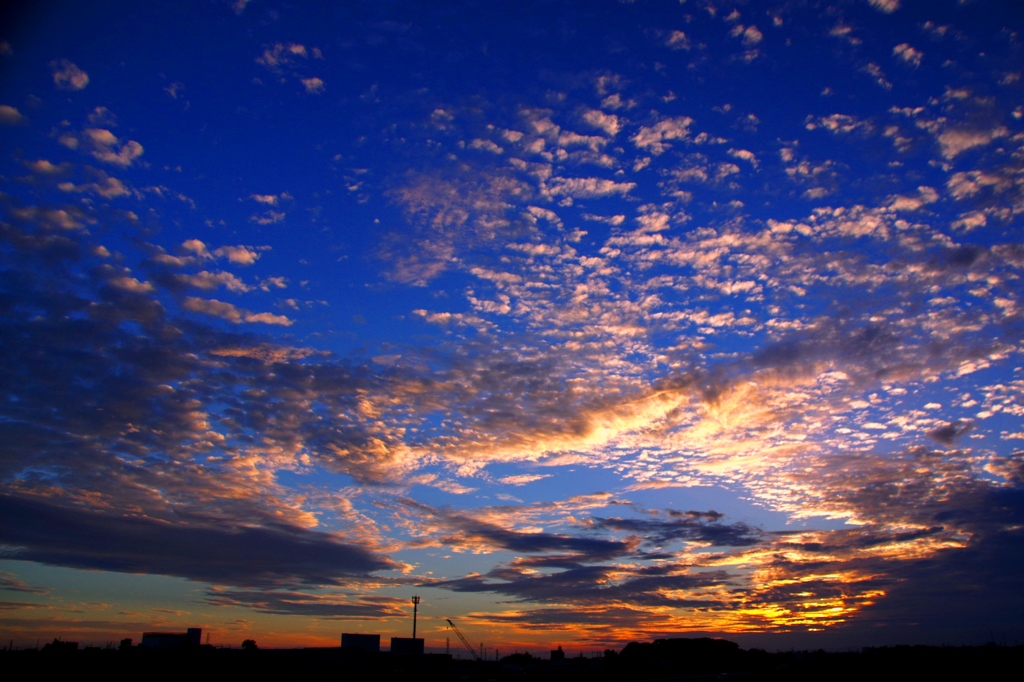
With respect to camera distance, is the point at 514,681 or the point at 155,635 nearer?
the point at 514,681

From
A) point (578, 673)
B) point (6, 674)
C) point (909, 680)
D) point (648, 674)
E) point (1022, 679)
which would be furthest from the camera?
point (648, 674)

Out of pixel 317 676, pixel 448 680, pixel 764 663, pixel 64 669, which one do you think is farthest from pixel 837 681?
pixel 764 663

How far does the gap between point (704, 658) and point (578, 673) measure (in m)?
72.5

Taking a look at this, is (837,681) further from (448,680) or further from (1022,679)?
(448,680)

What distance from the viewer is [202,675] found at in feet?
288

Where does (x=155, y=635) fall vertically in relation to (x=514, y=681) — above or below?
above

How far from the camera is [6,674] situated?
246ft

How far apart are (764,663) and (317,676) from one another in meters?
141

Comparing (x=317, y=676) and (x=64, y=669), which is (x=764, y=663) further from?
(x=64, y=669)

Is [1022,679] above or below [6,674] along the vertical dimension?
below

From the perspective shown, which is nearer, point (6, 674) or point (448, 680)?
point (6, 674)

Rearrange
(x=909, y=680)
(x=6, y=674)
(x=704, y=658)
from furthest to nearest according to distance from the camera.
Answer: (x=704, y=658), (x=909, y=680), (x=6, y=674)

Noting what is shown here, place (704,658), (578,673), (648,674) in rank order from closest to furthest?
(578,673)
(648,674)
(704,658)

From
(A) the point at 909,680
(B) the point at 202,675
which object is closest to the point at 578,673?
(A) the point at 909,680
